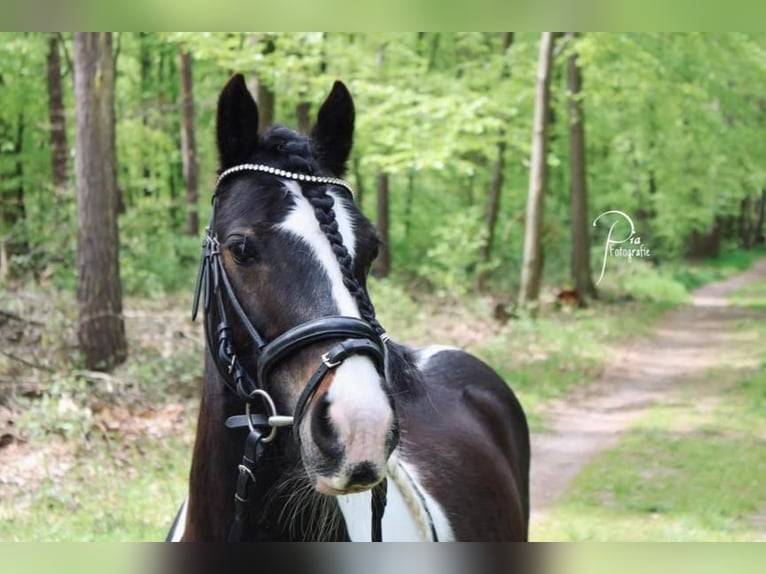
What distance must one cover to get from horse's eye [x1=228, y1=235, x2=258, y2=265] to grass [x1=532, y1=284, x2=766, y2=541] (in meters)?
2.93

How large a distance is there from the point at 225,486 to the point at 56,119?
24.8 feet

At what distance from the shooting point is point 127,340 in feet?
18.0

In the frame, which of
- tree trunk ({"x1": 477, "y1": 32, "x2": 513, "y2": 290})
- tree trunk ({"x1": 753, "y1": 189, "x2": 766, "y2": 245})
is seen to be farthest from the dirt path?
tree trunk ({"x1": 477, "y1": 32, "x2": 513, "y2": 290})

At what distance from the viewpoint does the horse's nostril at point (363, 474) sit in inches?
53.6

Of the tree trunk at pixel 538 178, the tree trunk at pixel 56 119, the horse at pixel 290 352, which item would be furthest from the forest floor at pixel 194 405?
the tree trunk at pixel 56 119

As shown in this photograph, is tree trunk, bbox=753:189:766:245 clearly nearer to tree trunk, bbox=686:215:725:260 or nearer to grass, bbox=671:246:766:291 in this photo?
grass, bbox=671:246:766:291

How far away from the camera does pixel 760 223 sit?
10219mm

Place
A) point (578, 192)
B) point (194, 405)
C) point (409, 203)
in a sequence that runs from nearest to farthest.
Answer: point (194, 405) → point (578, 192) → point (409, 203)

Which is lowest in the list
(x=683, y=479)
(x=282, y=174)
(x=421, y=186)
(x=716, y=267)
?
(x=683, y=479)

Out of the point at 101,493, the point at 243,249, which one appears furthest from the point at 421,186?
the point at 243,249

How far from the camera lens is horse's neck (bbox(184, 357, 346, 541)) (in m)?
1.61

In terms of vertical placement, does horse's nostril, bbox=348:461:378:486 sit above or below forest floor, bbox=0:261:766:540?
above

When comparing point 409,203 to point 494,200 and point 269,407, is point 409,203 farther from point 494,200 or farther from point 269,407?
point 269,407

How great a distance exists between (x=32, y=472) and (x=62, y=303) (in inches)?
65.1
